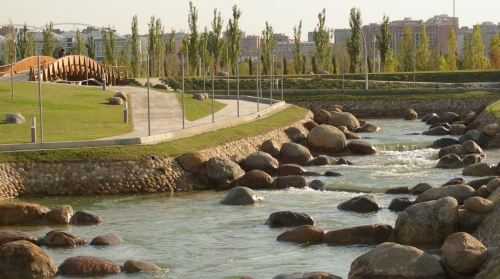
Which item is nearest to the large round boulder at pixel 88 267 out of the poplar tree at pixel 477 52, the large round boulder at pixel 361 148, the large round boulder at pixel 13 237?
the large round boulder at pixel 13 237

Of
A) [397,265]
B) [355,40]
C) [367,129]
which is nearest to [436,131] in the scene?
[367,129]

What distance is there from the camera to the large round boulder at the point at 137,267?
65.4ft

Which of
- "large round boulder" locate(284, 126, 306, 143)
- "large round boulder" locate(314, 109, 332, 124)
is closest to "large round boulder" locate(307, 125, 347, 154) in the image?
"large round boulder" locate(284, 126, 306, 143)

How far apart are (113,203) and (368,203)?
25.0 ft

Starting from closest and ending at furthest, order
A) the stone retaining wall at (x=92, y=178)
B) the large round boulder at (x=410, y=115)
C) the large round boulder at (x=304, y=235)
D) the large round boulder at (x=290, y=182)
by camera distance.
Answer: the large round boulder at (x=304, y=235), the stone retaining wall at (x=92, y=178), the large round boulder at (x=290, y=182), the large round boulder at (x=410, y=115)

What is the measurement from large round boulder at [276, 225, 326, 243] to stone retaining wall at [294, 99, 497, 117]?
48861mm

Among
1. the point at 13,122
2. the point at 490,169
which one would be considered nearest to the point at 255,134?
the point at 13,122

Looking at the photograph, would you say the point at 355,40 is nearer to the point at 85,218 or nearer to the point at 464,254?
the point at 85,218

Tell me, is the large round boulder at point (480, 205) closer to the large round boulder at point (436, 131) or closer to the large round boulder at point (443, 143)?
the large round boulder at point (443, 143)

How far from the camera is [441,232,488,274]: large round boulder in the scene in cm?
1798

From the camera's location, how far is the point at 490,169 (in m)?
33.8

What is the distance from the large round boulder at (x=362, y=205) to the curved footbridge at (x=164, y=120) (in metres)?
9.94

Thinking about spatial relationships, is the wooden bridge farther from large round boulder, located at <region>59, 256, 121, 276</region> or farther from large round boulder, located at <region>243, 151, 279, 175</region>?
large round boulder, located at <region>59, 256, 121, 276</region>

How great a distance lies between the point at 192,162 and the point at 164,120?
46.1 ft
